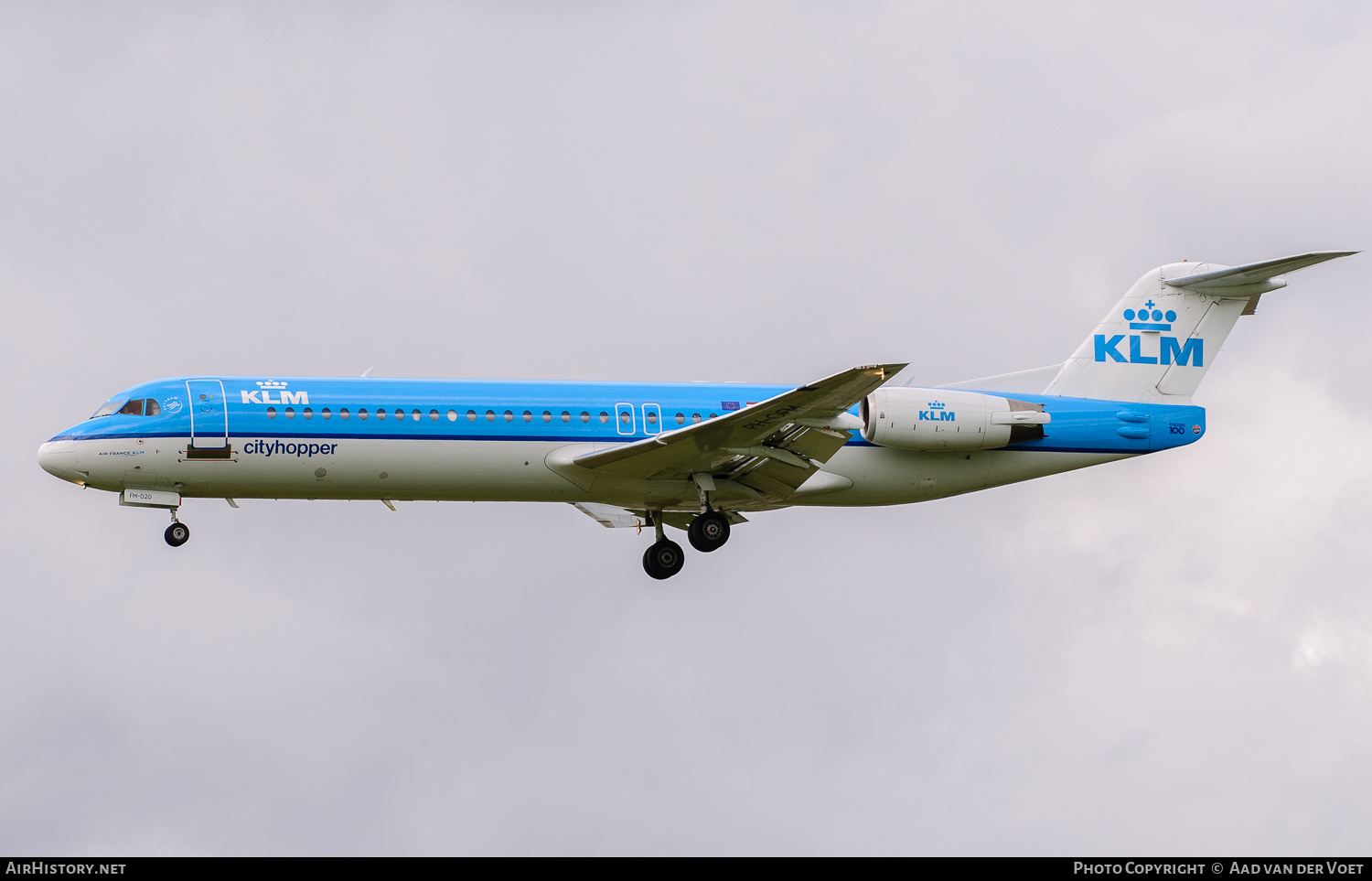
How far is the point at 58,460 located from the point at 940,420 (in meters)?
15.4

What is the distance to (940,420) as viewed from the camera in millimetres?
29891

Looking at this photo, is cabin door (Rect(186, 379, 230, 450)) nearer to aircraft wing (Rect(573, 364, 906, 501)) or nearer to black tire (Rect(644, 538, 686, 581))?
aircraft wing (Rect(573, 364, 906, 501))

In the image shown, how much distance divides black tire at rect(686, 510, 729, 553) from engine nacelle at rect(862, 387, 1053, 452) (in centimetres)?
310

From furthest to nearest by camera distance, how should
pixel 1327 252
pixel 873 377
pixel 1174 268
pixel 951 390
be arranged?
pixel 1174 268
pixel 951 390
pixel 1327 252
pixel 873 377

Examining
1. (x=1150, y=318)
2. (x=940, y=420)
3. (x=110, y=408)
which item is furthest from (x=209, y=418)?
(x=1150, y=318)

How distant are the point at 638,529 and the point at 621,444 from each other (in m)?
3.92

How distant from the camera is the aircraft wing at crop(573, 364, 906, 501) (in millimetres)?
27172

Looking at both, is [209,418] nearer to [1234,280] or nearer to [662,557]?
[662,557]

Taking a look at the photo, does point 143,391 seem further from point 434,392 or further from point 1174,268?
point 1174,268

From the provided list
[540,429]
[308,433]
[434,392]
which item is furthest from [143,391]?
[540,429]

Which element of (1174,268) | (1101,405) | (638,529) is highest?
(1174,268)

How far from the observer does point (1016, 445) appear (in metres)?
31.0

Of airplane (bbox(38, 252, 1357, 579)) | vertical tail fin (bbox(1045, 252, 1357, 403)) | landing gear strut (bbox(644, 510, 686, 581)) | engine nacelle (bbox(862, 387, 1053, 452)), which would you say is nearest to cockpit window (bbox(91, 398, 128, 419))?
airplane (bbox(38, 252, 1357, 579))

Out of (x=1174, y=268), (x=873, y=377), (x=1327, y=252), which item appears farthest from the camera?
(x=1174, y=268)
